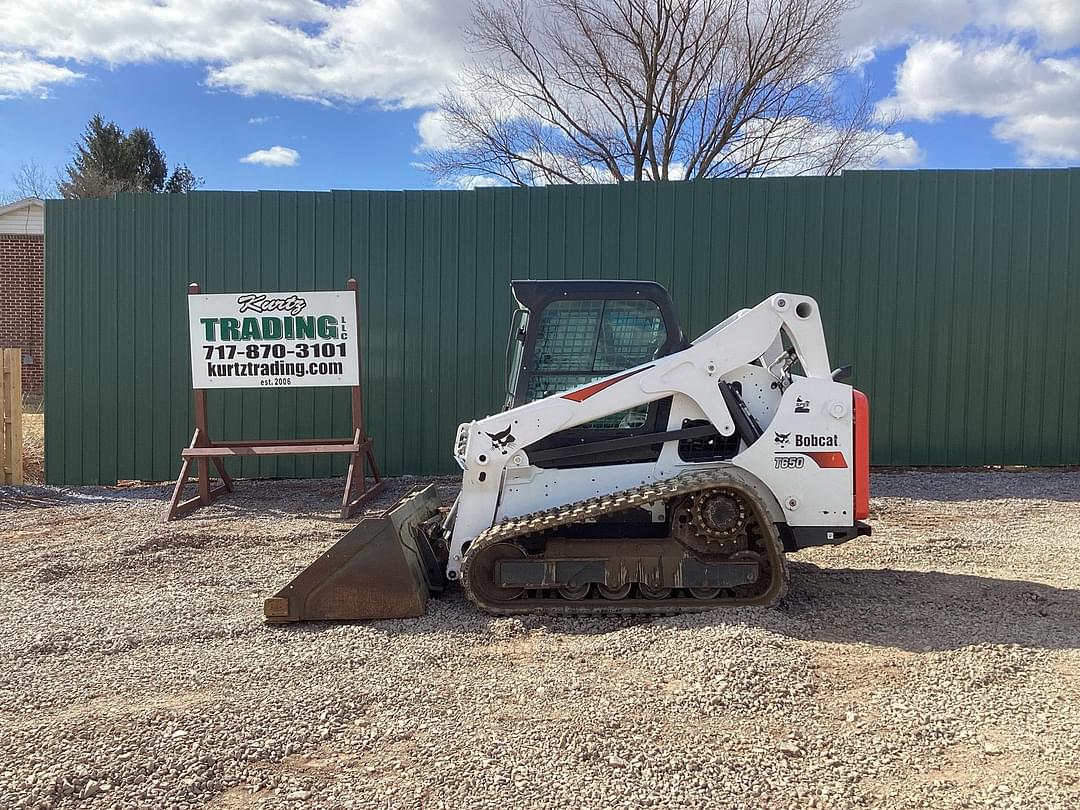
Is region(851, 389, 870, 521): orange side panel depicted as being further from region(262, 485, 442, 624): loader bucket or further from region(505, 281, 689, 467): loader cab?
region(262, 485, 442, 624): loader bucket

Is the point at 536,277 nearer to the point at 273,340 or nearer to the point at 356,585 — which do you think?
the point at 273,340

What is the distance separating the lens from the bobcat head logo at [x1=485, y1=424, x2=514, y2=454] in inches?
191

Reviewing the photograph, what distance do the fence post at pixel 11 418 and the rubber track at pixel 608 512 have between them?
7501mm

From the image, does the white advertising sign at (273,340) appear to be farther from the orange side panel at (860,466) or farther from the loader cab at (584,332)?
the orange side panel at (860,466)

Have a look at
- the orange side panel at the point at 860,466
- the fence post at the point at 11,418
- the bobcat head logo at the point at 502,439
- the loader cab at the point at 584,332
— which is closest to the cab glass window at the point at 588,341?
the loader cab at the point at 584,332

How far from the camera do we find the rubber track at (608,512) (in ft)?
14.9

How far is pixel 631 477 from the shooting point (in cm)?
489

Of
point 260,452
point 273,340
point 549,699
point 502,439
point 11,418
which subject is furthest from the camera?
point 11,418

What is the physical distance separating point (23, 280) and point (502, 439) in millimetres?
19581

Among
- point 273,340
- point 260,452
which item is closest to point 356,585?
point 260,452

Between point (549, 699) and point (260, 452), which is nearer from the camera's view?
point (549, 699)

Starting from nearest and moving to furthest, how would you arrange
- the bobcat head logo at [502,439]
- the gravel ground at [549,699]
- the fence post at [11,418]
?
1. the gravel ground at [549,699]
2. the bobcat head logo at [502,439]
3. the fence post at [11,418]

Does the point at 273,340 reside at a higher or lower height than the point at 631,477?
higher

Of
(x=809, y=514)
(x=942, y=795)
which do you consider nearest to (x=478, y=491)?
(x=809, y=514)
